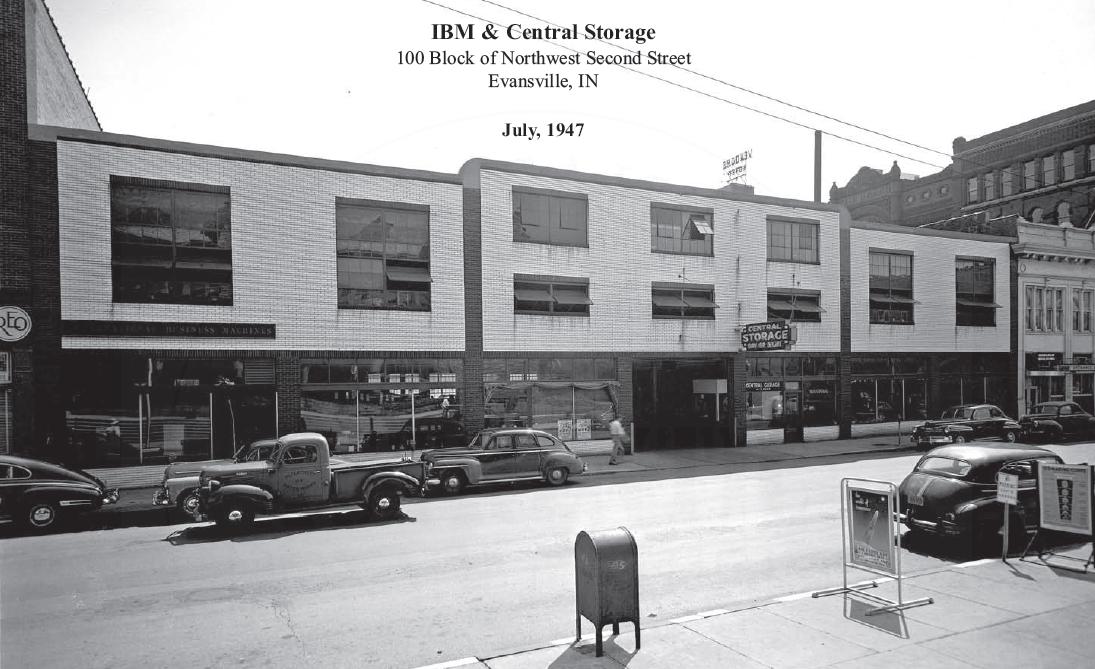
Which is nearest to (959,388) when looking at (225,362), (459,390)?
(459,390)

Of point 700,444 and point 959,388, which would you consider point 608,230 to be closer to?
point 700,444

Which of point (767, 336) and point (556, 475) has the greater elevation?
point (767, 336)

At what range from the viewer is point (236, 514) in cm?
1206

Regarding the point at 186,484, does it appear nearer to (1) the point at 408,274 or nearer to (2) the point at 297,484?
(2) the point at 297,484

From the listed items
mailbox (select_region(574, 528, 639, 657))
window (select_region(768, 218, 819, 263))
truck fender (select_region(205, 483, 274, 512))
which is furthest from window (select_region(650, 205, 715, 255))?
mailbox (select_region(574, 528, 639, 657))

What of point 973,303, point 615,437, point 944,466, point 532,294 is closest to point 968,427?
point 973,303

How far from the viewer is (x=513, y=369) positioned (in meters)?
22.2

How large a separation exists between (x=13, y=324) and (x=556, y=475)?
14.2 m

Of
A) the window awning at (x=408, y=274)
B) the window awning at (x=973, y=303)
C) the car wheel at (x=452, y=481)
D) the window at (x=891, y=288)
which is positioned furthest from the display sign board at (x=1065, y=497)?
the window awning at (x=973, y=303)

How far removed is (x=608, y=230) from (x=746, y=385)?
8.63 m

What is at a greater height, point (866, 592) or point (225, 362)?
point (225, 362)

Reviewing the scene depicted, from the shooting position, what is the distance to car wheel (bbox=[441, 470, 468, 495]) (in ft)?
53.3

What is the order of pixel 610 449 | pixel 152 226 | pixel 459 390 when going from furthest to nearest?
pixel 610 449 < pixel 459 390 < pixel 152 226

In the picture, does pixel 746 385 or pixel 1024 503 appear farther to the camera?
pixel 746 385
